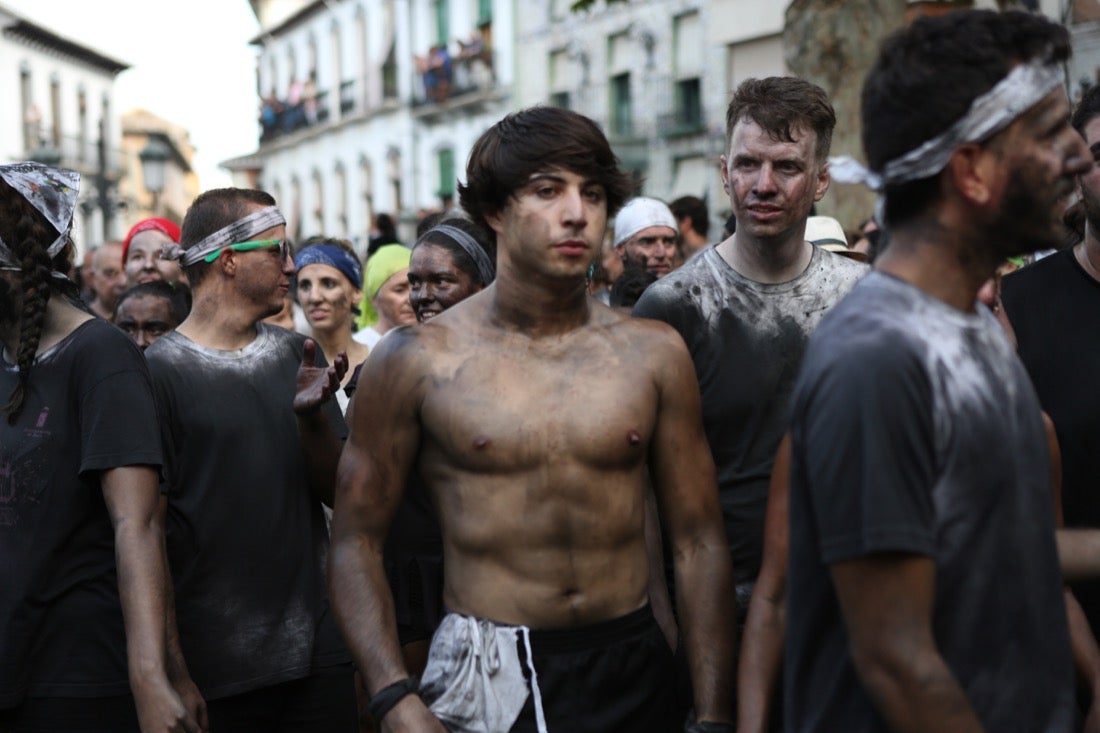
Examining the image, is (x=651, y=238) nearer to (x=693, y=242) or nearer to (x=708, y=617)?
(x=693, y=242)

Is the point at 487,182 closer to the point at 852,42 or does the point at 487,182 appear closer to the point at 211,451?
the point at 211,451

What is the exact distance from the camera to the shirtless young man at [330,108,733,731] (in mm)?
3857

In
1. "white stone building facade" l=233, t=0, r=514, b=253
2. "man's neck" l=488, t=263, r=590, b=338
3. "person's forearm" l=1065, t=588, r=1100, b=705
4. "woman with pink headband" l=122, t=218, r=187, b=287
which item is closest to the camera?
"person's forearm" l=1065, t=588, r=1100, b=705

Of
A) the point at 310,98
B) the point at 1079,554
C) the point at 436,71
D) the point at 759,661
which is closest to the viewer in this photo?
the point at 1079,554

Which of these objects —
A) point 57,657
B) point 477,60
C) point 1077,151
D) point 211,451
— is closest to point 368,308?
point 211,451

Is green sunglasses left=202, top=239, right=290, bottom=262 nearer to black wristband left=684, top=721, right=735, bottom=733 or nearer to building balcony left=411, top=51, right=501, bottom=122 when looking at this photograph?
black wristband left=684, top=721, right=735, bottom=733

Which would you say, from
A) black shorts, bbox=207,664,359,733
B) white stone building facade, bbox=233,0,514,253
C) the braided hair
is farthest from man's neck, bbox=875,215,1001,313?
white stone building facade, bbox=233,0,514,253

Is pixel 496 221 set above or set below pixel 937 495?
above

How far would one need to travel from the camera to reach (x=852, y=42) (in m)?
12.6

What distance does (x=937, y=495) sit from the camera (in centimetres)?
262

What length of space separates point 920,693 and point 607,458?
4.68 ft

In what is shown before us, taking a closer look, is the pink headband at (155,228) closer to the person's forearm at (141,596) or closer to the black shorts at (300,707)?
the black shorts at (300,707)

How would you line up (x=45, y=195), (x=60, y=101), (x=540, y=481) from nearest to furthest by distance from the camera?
(x=540, y=481), (x=45, y=195), (x=60, y=101)

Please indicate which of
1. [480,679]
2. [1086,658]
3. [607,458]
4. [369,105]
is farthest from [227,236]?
[369,105]
